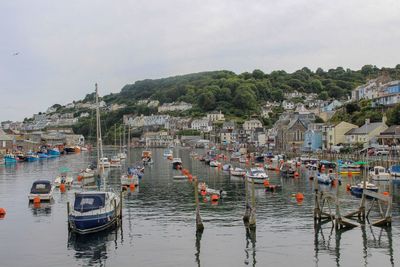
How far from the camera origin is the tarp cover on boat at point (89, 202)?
40869 millimetres

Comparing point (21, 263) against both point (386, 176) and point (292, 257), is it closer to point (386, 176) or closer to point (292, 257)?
point (292, 257)

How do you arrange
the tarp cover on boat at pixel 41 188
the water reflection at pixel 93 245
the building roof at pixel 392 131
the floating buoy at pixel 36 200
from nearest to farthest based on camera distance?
the water reflection at pixel 93 245 < the floating buoy at pixel 36 200 < the tarp cover on boat at pixel 41 188 < the building roof at pixel 392 131

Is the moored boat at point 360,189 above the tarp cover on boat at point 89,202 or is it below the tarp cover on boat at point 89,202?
below

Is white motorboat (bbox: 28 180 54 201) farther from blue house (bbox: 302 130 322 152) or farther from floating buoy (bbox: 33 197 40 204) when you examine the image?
blue house (bbox: 302 130 322 152)

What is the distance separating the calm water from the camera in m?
34.0

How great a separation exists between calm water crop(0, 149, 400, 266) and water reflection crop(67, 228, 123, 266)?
6 cm

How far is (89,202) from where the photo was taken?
136ft

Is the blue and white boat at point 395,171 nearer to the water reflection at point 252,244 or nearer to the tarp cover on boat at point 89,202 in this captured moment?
the water reflection at point 252,244

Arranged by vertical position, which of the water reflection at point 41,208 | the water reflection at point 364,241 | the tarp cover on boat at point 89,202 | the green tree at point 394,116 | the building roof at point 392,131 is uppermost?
the green tree at point 394,116

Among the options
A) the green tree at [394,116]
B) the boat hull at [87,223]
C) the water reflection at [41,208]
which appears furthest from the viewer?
the green tree at [394,116]

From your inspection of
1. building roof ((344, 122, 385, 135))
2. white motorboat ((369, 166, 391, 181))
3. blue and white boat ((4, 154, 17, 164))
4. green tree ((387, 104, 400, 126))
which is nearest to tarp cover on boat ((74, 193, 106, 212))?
white motorboat ((369, 166, 391, 181))

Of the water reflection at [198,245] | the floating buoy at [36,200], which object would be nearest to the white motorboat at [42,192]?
the floating buoy at [36,200]

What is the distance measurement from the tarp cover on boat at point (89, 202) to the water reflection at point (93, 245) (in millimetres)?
1998

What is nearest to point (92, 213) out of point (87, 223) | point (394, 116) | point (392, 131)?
point (87, 223)
